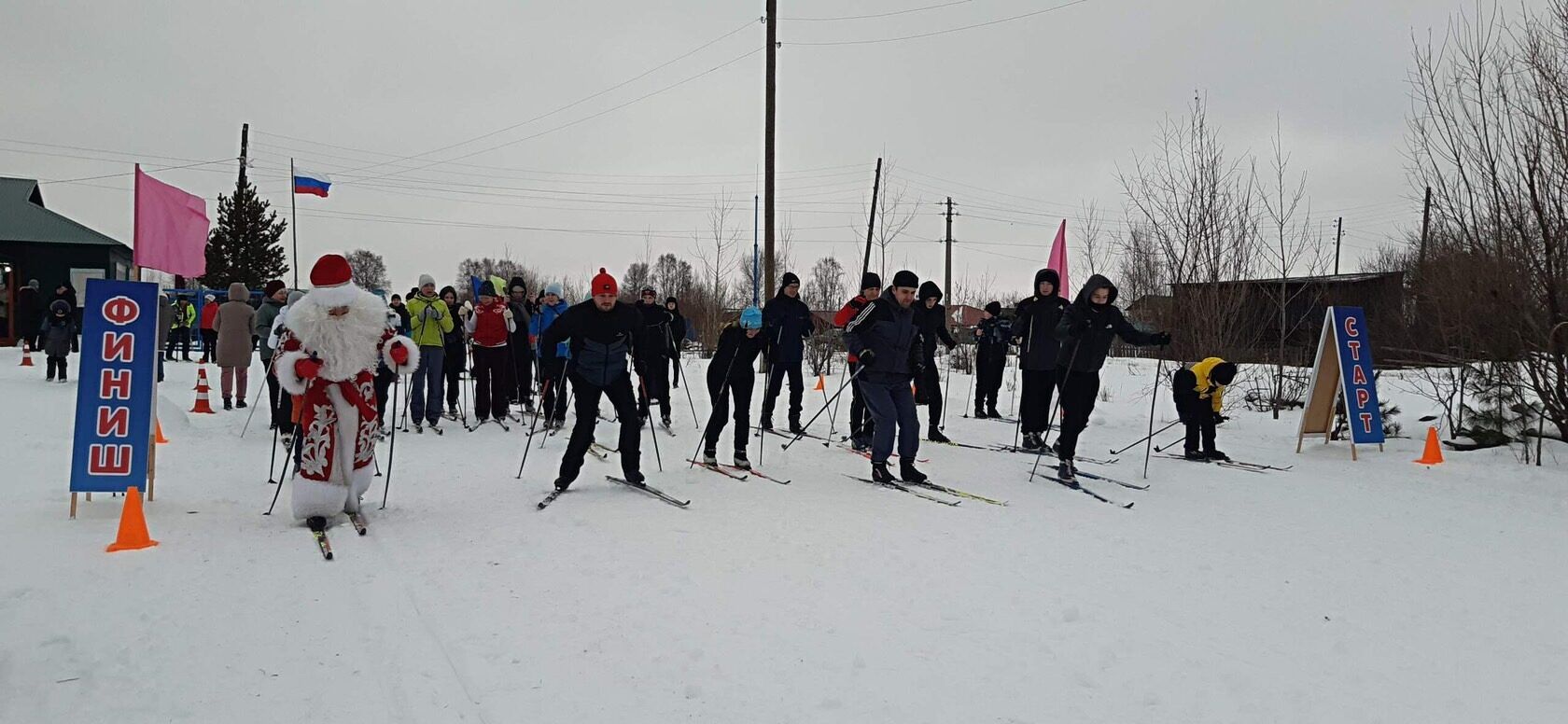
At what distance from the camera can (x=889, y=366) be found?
26.2ft

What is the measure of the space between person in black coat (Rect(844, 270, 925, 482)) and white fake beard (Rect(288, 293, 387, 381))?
13.0 feet

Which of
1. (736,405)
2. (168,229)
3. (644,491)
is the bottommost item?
(644,491)

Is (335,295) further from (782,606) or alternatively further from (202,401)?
(202,401)

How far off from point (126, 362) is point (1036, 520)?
22.0ft

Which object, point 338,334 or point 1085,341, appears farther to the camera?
point 1085,341

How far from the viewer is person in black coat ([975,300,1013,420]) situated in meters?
13.3

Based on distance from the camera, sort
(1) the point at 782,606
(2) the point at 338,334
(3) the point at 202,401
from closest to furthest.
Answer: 1. (1) the point at 782,606
2. (2) the point at 338,334
3. (3) the point at 202,401

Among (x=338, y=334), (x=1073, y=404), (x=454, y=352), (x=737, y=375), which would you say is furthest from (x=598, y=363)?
(x=454, y=352)

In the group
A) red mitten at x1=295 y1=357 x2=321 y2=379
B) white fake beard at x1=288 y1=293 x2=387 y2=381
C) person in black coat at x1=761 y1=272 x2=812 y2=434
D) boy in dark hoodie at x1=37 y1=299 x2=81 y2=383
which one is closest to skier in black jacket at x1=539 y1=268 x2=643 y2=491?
white fake beard at x1=288 y1=293 x2=387 y2=381

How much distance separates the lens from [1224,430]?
1220cm

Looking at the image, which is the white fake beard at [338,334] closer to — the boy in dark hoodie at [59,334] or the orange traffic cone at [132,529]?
the orange traffic cone at [132,529]

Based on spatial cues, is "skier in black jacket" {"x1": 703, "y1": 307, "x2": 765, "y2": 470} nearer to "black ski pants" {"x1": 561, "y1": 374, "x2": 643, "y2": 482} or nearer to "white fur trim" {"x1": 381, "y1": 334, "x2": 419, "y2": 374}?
"black ski pants" {"x1": 561, "y1": 374, "x2": 643, "y2": 482}

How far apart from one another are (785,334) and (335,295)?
217 inches

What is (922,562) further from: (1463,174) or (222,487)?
(1463,174)
